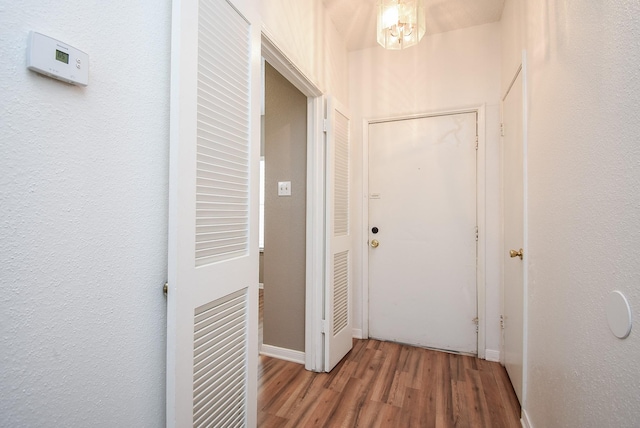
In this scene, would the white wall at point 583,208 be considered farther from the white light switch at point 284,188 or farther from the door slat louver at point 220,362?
the white light switch at point 284,188

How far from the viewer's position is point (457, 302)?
2416 millimetres

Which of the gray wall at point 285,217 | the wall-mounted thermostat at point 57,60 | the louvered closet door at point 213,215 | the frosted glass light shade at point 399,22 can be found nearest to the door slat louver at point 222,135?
the louvered closet door at point 213,215

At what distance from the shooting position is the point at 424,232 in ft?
8.27

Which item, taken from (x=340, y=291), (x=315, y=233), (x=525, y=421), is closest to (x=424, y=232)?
(x=340, y=291)

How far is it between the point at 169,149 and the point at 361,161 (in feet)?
6.44

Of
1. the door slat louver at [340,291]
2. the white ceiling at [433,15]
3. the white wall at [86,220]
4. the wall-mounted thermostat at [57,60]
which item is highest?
the white ceiling at [433,15]

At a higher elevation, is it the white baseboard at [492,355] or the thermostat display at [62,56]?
the thermostat display at [62,56]

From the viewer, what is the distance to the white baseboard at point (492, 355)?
227 centimetres

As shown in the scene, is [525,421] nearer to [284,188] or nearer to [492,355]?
[492,355]

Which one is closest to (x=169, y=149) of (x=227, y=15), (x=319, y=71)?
(x=227, y=15)

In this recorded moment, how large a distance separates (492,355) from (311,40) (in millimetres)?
2693

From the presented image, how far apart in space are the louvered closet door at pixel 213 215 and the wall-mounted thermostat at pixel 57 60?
227mm

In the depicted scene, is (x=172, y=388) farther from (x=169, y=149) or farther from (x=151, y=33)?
(x=151, y=33)

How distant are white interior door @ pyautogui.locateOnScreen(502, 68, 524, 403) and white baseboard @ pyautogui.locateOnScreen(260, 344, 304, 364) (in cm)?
144
